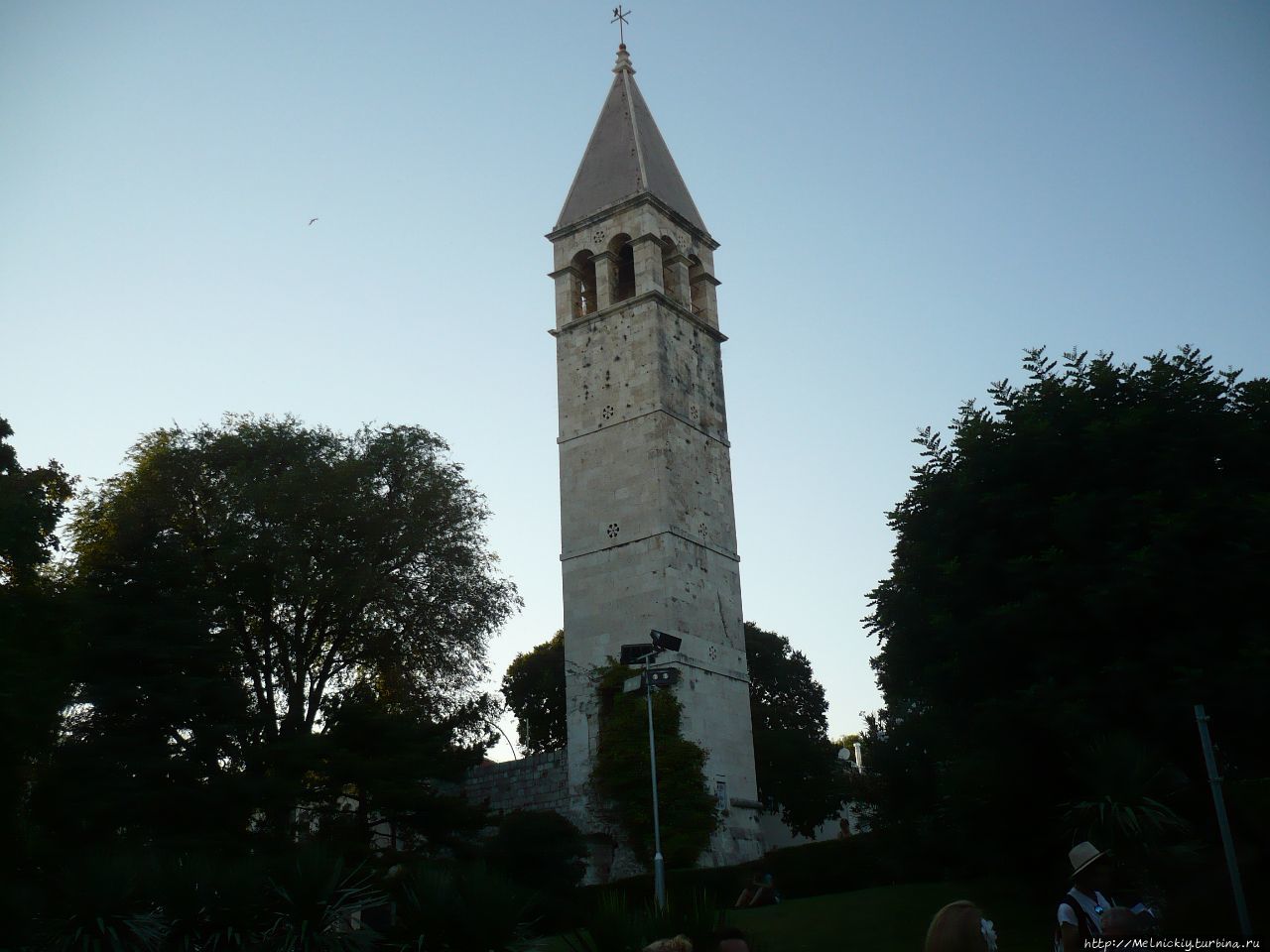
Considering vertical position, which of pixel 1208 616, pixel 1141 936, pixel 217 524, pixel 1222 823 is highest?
pixel 217 524

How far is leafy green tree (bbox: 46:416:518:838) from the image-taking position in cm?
2581

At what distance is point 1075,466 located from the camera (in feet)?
70.4

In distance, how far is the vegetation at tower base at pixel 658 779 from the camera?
3152 centimetres

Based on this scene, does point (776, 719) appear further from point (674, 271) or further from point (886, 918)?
point (886, 918)

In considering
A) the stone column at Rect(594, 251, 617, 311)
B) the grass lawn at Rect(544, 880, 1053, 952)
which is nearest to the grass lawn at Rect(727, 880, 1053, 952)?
the grass lawn at Rect(544, 880, 1053, 952)

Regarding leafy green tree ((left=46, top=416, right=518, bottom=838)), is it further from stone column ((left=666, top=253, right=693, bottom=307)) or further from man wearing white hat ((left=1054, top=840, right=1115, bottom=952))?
man wearing white hat ((left=1054, top=840, right=1115, bottom=952))

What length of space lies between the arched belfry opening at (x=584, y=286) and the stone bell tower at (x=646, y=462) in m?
0.06

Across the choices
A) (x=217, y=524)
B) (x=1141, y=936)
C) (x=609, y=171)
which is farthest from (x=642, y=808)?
(x=1141, y=936)

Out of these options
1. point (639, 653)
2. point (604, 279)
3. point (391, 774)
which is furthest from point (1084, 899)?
point (604, 279)

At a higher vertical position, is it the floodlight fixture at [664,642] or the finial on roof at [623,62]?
the finial on roof at [623,62]

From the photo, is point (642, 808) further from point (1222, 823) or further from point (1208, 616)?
point (1222, 823)

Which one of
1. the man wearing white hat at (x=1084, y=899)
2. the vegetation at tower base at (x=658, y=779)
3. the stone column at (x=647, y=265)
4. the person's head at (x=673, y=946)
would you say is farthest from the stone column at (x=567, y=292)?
the person's head at (x=673, y=946)

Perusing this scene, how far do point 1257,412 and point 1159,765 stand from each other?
728 cm

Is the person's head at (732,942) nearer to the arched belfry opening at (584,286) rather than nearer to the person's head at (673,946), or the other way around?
the person's head at (673,946)
